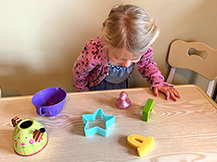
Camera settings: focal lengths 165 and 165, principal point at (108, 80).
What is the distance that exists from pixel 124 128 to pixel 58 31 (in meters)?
0.72

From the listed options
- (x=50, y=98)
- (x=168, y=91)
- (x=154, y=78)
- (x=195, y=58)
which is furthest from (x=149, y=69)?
(x=50, y=98)

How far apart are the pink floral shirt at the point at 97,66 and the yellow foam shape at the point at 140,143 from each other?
0.31 m

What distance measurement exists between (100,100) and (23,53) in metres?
0.66

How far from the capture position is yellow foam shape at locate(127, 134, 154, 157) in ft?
1.67

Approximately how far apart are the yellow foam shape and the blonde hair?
0.30 metres

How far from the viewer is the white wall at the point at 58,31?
3.07 feet


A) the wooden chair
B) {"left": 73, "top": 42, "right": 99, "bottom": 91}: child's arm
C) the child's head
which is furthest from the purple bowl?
the wooden chair

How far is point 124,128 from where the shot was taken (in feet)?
1.96

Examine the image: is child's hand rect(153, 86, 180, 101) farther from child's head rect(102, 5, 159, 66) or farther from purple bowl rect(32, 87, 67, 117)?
purple bowl rect(32, 87, 67, 117)

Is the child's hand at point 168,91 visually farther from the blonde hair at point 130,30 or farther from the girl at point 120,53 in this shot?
the blonde hair at point 130,30

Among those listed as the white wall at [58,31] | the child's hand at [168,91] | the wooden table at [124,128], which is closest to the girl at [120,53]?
the child's hand at [168,91]

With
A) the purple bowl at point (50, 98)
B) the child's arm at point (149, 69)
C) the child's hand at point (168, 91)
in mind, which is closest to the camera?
the purple bowl at point (50, 98)

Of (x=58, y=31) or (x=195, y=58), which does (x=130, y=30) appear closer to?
(x=58, y=31)

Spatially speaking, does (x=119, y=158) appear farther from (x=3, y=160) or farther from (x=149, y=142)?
(x=3, y=160)
